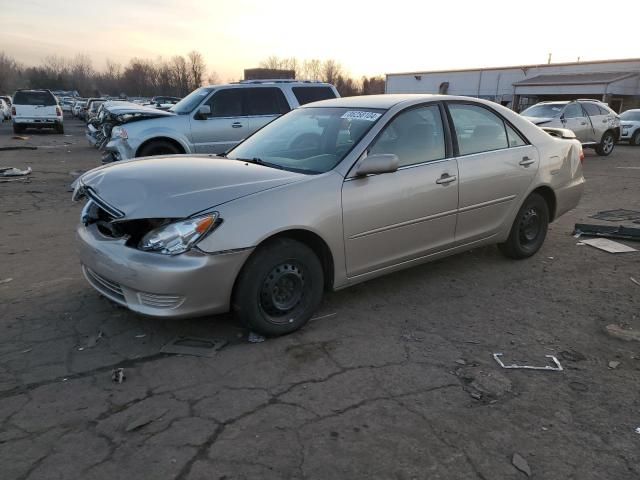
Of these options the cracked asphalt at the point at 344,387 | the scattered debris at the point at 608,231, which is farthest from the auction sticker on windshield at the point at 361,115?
the scattered debris at the point at 608,231

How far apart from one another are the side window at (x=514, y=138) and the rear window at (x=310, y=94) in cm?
535

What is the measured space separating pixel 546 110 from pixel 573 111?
842 millimetres

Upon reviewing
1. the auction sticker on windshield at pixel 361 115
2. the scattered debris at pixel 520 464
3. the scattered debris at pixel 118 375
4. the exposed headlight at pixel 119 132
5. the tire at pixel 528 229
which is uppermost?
the auction sticker on windshield at pixel 361 115

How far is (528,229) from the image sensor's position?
5441 mm

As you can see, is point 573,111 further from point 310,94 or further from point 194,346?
point 194,346

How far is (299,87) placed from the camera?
32.6 feet

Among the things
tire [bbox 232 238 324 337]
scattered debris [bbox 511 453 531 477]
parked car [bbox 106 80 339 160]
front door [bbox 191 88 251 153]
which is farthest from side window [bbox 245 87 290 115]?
scattered debris [bbox 511 453 531 477]

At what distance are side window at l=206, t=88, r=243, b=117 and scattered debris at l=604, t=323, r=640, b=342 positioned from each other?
750cm

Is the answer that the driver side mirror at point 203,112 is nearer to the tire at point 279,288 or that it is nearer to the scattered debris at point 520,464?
the tire at point 279,288

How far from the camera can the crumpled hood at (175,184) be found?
3.30m

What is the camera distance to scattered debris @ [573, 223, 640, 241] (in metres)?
6.21

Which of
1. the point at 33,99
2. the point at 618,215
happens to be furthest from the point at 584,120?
the point at 33,99

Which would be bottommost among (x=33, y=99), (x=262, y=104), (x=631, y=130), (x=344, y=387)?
(x=344, y=387)

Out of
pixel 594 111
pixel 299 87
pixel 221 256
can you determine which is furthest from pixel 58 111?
pixel 221 256
